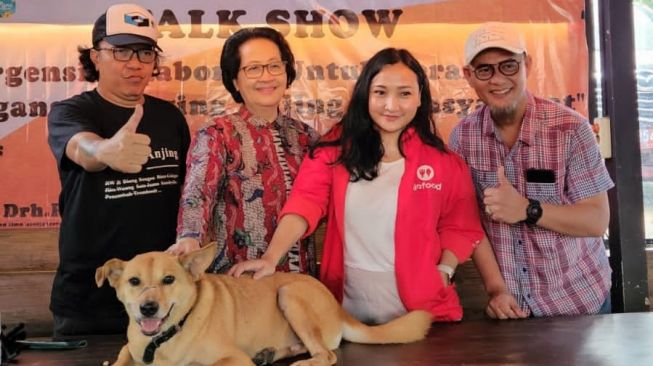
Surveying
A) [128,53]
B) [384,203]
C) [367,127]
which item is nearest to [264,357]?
[384,203]

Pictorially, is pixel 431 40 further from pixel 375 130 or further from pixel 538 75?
pixel 375 130

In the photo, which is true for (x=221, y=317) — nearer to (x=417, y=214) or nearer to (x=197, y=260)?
(x=197, y=260)

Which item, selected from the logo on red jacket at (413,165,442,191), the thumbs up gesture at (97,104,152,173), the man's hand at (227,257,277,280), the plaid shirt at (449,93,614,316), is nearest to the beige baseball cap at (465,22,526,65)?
the plaid shirt at (449,93,614,316)

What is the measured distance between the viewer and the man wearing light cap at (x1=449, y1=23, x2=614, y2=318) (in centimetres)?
271

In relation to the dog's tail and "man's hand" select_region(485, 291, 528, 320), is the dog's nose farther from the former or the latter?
"man's hand" select_region(485, 291, 528, 320)

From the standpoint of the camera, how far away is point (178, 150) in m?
2.90

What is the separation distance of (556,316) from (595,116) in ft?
4.70

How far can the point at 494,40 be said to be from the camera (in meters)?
2.72

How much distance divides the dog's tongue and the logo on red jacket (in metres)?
1.01

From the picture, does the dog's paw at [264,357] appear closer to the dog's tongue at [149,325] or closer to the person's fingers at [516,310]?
the dog's tongue at [149,325]

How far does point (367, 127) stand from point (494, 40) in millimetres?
652

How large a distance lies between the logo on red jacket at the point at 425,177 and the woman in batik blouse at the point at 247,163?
1.47 feet

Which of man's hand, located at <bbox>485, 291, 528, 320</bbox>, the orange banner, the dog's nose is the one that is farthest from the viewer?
the orange banner

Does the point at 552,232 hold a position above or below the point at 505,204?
below
